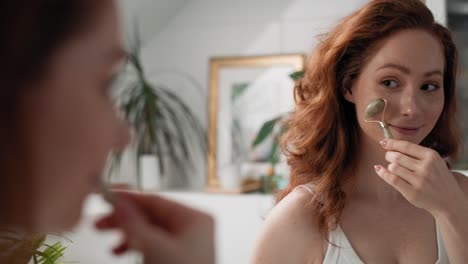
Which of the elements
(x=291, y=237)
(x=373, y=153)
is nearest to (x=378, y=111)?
(x=373, y=153)

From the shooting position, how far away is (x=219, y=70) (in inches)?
77.2

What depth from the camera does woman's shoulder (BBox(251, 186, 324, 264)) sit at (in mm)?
800

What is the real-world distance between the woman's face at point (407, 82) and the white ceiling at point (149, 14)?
4.07ft

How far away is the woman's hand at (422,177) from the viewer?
0.67 metres

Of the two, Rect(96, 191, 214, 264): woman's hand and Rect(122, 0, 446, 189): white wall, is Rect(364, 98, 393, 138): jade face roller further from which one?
Rect(122, 0, 446, 189): white wall

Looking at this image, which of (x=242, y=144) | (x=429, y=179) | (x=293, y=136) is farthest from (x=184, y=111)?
(x=429, y=179)

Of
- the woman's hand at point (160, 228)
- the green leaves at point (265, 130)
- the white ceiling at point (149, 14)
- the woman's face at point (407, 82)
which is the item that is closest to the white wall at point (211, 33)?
the white ceiling at point (149, 14)

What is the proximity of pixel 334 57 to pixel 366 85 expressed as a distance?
0.09 m

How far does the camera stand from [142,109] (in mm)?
1711

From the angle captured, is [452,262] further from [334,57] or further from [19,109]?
[19,109]

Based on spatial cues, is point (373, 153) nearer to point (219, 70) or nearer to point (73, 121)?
point (73, 121)

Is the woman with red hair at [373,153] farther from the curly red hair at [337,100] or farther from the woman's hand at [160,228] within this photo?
the woman's hand at [160,228]

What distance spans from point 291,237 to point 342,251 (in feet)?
0.30

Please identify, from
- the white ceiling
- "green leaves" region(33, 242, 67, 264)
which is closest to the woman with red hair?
"green leaves" region(33, 242, 67, 264)
